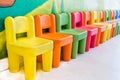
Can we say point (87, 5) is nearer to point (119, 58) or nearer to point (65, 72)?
point (119, 58)

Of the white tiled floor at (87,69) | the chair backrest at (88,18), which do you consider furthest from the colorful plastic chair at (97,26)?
the white tiled floor at (87,69)

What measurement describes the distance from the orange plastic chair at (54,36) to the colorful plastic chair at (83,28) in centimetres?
60

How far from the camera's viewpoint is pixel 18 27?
2289 millimetres

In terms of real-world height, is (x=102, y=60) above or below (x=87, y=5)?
below

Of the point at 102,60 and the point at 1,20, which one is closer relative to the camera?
the point at 1,20

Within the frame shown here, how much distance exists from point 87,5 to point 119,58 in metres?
1.58

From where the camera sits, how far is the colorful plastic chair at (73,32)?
111 inches

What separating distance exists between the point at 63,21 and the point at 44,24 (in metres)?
0.47

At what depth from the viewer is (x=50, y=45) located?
2.23 m

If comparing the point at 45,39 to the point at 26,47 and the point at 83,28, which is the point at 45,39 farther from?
the point at 83,28

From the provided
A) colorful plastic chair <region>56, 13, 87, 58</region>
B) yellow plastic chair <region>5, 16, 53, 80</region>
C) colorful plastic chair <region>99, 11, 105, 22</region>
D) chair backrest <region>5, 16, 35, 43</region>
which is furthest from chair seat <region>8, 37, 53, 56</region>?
colorful plastic chair <region>99, 11, 105, 22</region>

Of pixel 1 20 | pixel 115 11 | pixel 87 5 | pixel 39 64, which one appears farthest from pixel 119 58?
pixel 115 11

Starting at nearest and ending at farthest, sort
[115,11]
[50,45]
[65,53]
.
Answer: [50,45]
[65,53]
[115,11]

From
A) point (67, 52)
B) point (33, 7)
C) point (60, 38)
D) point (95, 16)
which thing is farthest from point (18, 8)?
point (95, 16)
